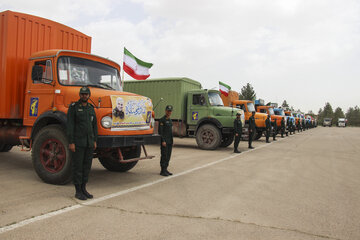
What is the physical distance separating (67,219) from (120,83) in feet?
13.0

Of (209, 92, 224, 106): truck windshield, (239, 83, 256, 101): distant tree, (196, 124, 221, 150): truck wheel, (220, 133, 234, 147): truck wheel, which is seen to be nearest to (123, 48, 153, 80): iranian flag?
(209, 92, 224, 106): truck windshield

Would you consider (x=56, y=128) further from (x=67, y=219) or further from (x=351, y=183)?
(x=351, y=183)

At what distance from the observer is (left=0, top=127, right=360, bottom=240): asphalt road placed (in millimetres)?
3629

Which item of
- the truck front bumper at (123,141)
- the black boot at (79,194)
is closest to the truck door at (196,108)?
the truck front bumper at (123,141)

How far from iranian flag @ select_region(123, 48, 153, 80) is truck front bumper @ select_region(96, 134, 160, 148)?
24.6ft

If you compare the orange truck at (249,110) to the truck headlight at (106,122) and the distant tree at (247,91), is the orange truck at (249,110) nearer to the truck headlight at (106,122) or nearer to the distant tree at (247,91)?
the truck headlight at (106,122)

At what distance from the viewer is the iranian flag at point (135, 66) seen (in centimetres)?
1309

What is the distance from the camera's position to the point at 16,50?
6.70 metres

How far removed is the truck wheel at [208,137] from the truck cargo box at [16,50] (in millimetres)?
7709

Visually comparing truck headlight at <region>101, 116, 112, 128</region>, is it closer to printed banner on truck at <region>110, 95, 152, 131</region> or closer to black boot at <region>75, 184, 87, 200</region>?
printed banner on truck at <region>110, 95, 152, 131</region>

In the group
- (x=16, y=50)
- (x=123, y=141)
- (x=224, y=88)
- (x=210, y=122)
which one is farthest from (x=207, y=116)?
(x=16, y=50)

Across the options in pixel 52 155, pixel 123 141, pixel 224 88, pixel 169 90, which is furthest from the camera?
pixel 224 88

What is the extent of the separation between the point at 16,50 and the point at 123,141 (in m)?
3.41

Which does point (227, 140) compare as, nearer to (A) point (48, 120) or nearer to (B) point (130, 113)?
(B) point (130, 113)
